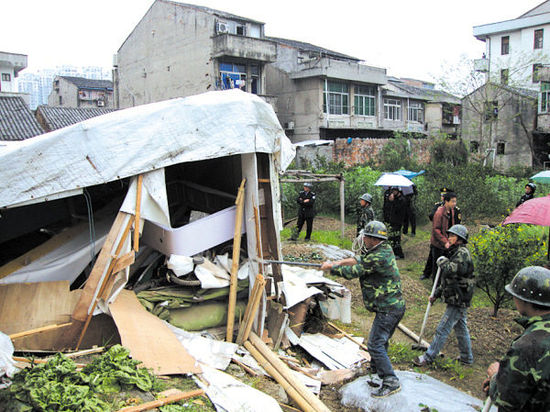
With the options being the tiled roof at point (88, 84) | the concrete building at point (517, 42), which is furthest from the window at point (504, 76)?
the tiled roof at point (88, 84)

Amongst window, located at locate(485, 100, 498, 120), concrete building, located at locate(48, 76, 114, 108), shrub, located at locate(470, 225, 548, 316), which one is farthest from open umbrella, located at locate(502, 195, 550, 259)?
concrete building, located at locate(48, 76, 114, 108)

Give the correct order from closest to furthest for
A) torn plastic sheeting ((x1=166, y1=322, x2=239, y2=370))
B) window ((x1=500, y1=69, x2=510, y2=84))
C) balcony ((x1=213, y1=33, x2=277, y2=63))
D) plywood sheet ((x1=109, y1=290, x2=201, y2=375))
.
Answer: plywood sheet ((x1=109, y1=290, x2=201, y2=375)) → torn plastic sheeting ((x1=166, y1=322, x2=239, y2=370)) → balcony ((x1=213, y1=33, x2=277, y2=63)) → window ((x1=500, y1=69, x2=510, y2=84))

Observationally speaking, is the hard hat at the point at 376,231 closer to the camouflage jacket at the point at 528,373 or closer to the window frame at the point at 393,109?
the camouflage jacket at the point at 528,373

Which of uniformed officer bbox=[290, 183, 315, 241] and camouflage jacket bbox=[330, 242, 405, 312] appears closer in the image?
camouflage jacket bbox=[330, 242, 405, 312]

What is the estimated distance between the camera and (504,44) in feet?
123

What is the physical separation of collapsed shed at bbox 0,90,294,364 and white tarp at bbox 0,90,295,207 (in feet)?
0.04

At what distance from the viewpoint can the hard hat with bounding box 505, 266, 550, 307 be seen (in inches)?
115

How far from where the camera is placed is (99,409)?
3670mm

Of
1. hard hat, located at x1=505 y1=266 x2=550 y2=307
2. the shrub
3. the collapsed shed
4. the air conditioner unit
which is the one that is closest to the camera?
hard hat, located at x1=505 y1=266 x2=550 y2=307

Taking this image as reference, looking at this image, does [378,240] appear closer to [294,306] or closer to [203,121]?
[294,306]

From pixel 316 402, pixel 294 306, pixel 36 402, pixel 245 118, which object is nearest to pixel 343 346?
pixel 294 306

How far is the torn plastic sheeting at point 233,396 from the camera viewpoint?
441cm

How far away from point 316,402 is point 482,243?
455 cm

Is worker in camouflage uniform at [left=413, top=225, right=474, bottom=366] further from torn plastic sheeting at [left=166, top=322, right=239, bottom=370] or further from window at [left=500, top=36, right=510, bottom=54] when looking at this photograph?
window at [left=500, top=36, right=510, bottom=54]
